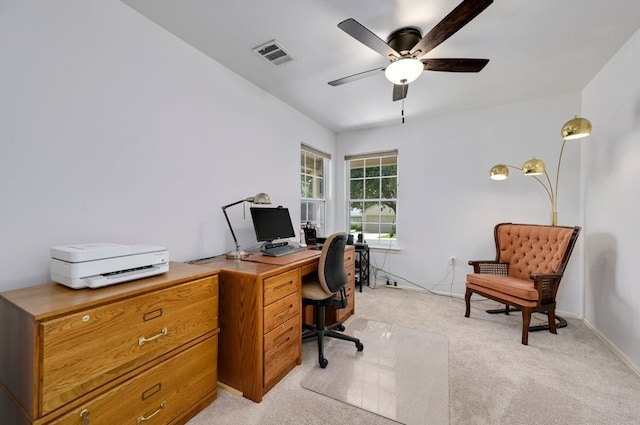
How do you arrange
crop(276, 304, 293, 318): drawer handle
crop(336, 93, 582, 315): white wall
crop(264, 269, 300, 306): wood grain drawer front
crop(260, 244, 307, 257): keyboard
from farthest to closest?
crop(336, 93, 582, 315): white wall < crop(260, 244, 307, 257): keyboard < crop(276, 304, 293, 318): drawer handle < crop(264, 269, 300, 306): wood grain drawer front

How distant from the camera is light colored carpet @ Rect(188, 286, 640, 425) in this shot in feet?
4.99

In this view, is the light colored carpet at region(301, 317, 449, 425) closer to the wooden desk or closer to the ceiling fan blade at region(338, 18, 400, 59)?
the wooden desk

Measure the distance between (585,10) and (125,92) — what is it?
10.3 ft

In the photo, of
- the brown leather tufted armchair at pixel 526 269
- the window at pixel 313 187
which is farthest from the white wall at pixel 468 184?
the window at pixel 313 187

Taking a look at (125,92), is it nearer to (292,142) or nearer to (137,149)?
(137,149)

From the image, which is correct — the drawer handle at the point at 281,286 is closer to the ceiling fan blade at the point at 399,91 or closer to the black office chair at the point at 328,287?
the black office chair at the point at 328,287

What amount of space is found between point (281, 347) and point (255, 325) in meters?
0.35

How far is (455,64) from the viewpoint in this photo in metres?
1.94

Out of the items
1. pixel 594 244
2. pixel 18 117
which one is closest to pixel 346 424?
pixel 18 117

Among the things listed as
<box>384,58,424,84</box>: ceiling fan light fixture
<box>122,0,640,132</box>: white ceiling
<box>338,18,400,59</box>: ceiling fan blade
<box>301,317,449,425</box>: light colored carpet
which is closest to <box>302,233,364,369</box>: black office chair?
<box>301,317,449,425</box>: light colored carpet

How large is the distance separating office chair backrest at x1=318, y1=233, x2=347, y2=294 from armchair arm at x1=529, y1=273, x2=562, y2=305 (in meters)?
1.84

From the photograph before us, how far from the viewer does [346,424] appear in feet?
4.85

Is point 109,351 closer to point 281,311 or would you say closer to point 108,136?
point 281,311

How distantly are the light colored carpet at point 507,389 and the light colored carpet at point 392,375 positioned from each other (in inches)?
2.7
